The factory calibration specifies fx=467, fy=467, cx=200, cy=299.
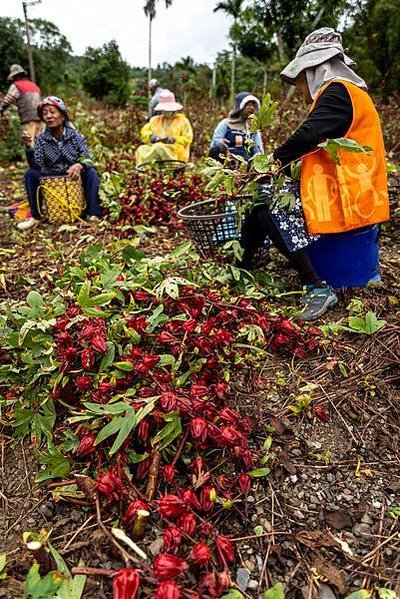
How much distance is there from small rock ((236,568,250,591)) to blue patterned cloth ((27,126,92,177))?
344cm

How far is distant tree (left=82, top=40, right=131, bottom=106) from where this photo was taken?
15773 mm

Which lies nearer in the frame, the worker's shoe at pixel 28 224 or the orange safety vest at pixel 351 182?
the orange safety vest at pixel 351 182

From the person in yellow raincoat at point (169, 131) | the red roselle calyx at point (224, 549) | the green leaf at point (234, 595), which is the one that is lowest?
the green leaf at point (234, 595)

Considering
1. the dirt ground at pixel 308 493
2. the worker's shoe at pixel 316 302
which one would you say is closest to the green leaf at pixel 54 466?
the dirt ground at pixel 308 493

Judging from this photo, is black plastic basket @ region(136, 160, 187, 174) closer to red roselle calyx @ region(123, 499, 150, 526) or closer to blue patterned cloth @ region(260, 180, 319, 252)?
blue patterned cloth @ region(260, 180, 319, 252)

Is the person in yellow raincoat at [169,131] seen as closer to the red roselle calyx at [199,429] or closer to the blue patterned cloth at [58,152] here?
the blue patterned cloth at [58,152]

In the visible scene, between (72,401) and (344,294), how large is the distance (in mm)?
1416

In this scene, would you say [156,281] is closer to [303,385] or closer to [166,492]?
[303,385]

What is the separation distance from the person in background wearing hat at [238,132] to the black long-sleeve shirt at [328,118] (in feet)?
6.00

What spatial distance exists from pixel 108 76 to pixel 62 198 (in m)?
14.3

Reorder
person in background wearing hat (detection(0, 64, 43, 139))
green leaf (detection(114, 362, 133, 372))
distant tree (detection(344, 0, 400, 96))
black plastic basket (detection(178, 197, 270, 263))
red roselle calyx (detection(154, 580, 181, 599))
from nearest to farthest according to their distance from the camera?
1. red roselle calyx (detection(154, 580, 181, 599))
2. green leaf (detection(114, 362, 133, 372))
3. black plastic basket (detection(178, 197, 270, 263))
4. person in background wearing hat (detection(0, 64, 43, 139))
5. distant tree (detection(344, 0, 400, 96))

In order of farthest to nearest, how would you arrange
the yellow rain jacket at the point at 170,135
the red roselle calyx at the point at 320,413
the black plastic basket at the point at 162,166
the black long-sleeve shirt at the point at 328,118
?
the yellow rain jacket at the point at 170,135
the black plastic basket at the point at 162,166
the black long-sleeve shirt at the point at 328,118
the red roselle calyx at the point at 320,413

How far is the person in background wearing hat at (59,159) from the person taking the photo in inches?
152


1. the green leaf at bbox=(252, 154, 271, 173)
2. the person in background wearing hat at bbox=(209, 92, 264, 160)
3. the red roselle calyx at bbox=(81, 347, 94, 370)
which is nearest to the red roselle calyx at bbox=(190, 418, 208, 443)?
the red roselle calyx at bbox=(81, 347, 94, 370)
